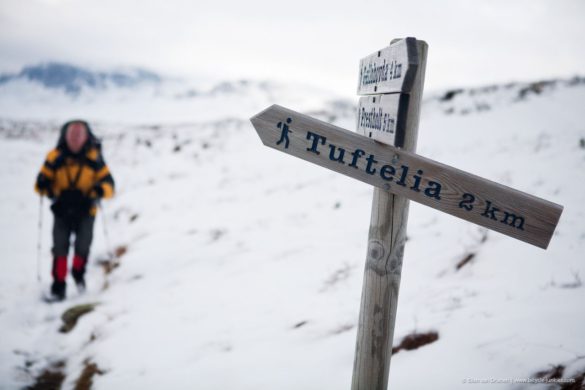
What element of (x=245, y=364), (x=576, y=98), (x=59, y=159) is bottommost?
(x=245, y=364)

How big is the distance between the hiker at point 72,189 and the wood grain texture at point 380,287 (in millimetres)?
4175

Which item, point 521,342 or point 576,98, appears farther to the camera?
point 576,98

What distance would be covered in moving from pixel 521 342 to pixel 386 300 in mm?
1289

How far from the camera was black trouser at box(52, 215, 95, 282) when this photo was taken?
467cm

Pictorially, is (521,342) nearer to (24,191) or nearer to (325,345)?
(325,345)

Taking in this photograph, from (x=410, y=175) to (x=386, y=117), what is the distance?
0.94 feet

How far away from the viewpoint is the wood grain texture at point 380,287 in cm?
182

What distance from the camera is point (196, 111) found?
14650cm

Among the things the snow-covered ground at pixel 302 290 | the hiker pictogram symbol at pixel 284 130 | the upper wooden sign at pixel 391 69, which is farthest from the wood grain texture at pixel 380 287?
the snow-covered ground at pixel 302 290

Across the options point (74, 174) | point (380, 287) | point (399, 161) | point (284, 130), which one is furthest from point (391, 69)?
point (74, 174)

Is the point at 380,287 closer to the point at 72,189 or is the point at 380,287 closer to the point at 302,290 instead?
the point at 302,290

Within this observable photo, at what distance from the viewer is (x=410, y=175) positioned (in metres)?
1.64

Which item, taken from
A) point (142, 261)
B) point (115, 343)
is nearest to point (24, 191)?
point (142, 261)

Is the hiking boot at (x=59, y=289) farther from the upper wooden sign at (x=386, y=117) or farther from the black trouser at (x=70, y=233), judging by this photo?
the upper wooden sign at (x=386, y=117)
